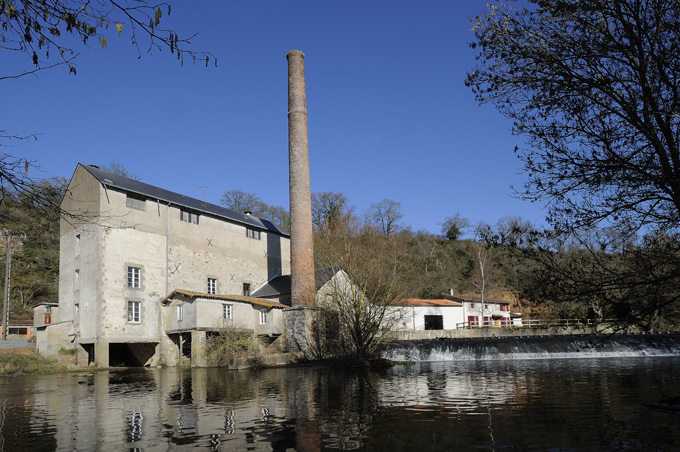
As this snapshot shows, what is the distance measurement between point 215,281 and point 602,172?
3002 cm

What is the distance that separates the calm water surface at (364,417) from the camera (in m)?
6.38

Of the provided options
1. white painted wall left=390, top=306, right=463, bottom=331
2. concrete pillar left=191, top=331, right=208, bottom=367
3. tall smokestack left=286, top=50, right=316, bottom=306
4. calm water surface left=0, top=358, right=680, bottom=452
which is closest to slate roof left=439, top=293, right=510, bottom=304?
white painted wall left=390, top=306, right=463, bottom=331

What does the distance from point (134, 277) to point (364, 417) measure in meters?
24.0

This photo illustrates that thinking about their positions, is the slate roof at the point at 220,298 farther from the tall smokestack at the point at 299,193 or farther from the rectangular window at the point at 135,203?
the rectangular window at the point at 135,203

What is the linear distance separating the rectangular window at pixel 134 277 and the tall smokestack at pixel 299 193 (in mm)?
8497

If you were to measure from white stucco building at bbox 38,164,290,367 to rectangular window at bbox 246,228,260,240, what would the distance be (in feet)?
9.69

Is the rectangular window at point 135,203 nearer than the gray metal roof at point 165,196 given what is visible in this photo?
No

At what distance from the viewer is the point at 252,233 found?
37812mm

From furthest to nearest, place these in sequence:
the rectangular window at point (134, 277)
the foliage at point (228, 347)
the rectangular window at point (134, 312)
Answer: the rectangular window at point (134, 277)
the rectangular window at point (134, 312)
the foliage at point (228, 347)

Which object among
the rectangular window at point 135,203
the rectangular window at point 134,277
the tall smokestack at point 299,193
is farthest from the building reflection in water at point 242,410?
the rectangular window at point 135,203

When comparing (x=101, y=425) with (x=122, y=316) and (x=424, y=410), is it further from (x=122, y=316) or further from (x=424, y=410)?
(x=122, y=316)

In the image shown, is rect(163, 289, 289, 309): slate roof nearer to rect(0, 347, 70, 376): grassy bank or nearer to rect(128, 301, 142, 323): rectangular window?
rect(128, 301, 142, 323): rectangular window

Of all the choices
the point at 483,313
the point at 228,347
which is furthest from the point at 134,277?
the point at 483,313

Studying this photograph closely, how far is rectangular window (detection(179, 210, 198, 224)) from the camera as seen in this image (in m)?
32.8
